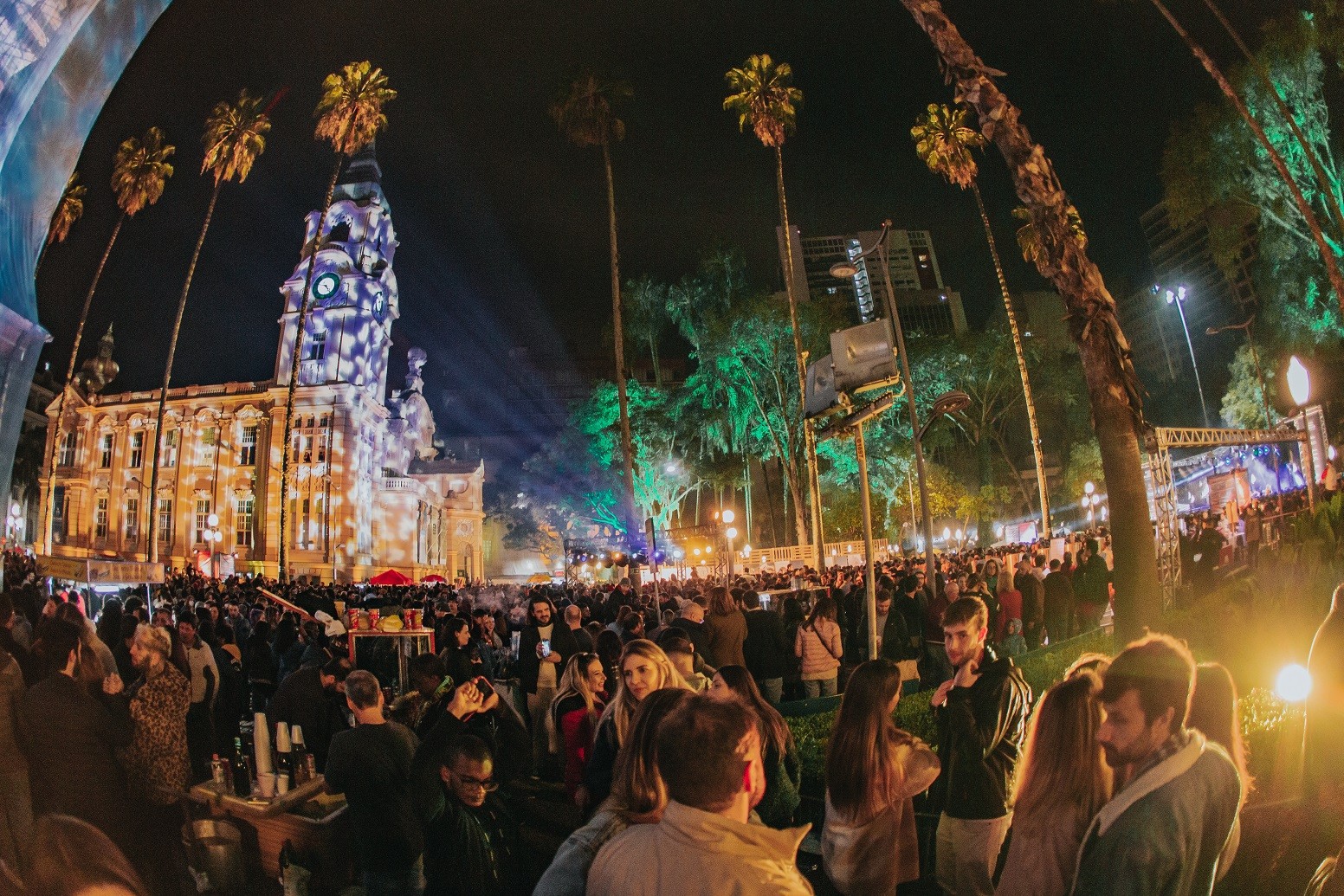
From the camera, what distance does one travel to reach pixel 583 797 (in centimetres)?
383

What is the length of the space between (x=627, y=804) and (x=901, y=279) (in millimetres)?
105225

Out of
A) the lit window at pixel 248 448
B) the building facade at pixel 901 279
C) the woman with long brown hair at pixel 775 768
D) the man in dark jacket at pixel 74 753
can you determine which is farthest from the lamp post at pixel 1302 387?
the building facade at pixel 901 279

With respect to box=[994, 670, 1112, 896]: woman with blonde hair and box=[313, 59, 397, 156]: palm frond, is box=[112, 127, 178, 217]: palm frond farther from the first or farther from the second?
box=[994, 670, 1112, 896]: woman with blonde hair

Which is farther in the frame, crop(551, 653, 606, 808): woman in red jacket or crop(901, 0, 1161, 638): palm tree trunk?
crop(901, 0, 1161, 638): palm tree trunk

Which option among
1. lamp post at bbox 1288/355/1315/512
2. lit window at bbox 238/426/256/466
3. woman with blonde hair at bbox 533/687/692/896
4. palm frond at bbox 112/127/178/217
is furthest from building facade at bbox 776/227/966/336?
woman with blonde hair at bbox 533/687/692/896

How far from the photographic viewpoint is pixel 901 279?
10119cm

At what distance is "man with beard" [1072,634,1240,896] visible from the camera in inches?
90.8

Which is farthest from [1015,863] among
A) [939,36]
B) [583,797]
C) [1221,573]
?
[1221,573]

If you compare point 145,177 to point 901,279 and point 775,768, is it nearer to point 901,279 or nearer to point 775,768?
point 775,768

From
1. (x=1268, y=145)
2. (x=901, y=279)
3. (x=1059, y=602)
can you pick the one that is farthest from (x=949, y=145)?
(x=901, y=279)

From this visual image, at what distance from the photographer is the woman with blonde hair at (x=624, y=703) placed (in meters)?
3.82

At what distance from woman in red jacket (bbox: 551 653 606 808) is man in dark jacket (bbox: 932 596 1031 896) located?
1.94 meters

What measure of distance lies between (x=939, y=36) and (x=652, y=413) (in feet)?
115

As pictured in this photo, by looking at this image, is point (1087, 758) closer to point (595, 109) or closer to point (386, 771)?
point (386, 771)
